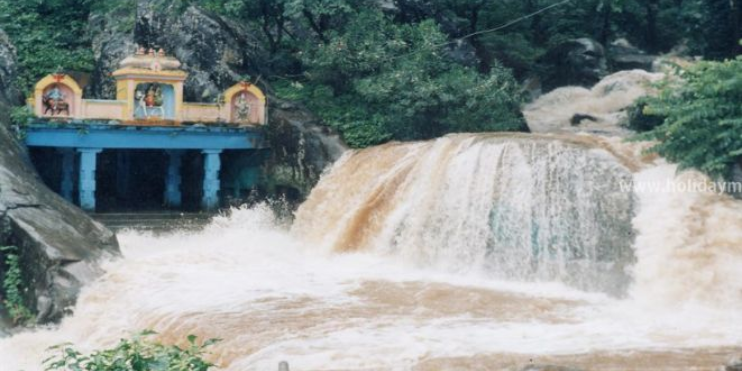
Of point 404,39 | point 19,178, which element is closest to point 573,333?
point 19,178

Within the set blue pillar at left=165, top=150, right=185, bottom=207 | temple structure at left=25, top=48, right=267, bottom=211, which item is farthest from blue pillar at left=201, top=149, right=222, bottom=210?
blue pillar at left=165, top=150, right=185, bottom=207

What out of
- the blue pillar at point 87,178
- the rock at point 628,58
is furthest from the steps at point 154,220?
the rock at point 628,58

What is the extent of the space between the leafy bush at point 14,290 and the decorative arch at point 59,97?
4.69m

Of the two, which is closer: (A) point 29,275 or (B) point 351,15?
(A) point 29,275

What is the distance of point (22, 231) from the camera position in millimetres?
14312

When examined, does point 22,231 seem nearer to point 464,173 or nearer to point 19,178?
point 19,178

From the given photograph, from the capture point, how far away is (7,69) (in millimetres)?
20250

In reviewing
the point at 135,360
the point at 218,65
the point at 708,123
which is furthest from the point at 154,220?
the point at 135,360

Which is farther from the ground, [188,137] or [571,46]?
[571,46]

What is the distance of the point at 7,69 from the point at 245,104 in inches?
198

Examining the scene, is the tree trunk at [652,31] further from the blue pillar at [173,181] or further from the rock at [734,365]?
the rock at [734,365]

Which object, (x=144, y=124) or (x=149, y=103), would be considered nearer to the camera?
(x=144, y=124)

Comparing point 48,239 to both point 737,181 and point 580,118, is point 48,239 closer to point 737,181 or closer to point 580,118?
point 737,181

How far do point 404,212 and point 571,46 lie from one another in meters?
14.5
